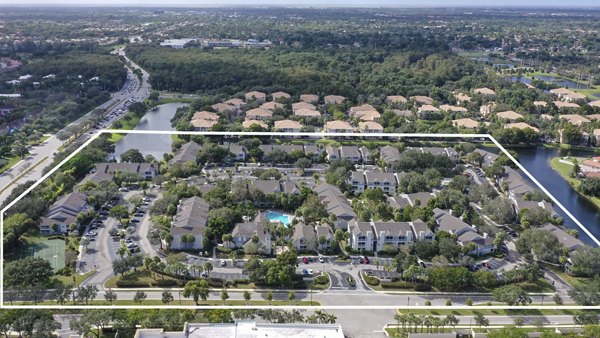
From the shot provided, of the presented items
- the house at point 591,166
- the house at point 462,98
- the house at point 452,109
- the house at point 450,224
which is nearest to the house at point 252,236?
the house at point 450,224

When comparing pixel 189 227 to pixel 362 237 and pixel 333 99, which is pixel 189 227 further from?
pixel 333 99

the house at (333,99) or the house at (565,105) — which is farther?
the house at (333,99)

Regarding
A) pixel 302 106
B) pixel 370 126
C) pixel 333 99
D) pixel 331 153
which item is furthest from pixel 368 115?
pixel 331 153

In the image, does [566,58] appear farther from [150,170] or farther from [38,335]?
[38,335]

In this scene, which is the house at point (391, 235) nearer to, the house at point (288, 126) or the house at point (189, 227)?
the house at point (189, 227)

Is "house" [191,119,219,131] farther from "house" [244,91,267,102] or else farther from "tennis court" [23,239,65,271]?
"tennis court" [23,239,65,271]

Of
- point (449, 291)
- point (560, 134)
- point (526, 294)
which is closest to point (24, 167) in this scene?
point (449, 291)
